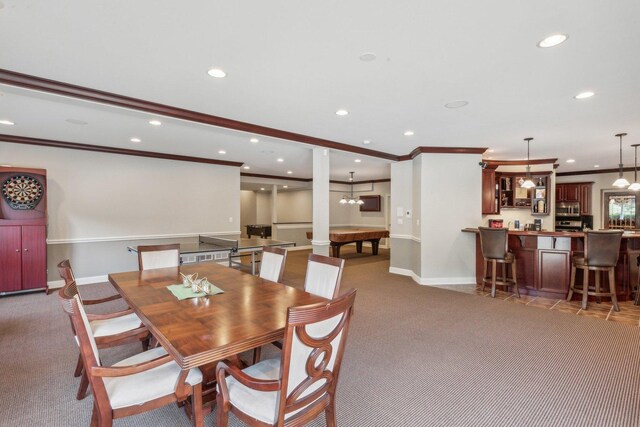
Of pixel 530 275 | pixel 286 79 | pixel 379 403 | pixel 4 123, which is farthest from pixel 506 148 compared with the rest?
pixel 4 123

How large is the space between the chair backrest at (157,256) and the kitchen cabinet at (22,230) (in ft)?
9.23

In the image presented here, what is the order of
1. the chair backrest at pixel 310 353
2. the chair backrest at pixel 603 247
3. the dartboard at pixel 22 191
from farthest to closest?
the dartboard at pixel 22 191, the chair backrest at pixel 603 247, the chair backrest at pixel 310 353

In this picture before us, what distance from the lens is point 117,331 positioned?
231 cm

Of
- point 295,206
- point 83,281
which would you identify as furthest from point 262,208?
point 83,281

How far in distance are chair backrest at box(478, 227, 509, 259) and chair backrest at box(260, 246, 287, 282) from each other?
135 inches

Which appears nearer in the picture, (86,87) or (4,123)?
(86,87)

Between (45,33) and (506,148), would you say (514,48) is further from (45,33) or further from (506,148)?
(506,148)

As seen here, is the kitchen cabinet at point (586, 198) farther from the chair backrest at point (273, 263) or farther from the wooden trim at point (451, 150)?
the chair backrest at point (273, 263)

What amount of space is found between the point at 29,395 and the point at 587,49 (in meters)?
4.73

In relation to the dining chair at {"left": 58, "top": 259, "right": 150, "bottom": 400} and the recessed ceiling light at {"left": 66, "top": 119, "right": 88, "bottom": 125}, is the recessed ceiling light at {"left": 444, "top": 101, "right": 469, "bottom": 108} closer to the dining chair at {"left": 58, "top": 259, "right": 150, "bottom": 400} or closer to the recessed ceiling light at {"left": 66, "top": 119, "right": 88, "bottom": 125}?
the dining chair at {"left": 58, "top": 259, "right": 150, "bottom": 400}

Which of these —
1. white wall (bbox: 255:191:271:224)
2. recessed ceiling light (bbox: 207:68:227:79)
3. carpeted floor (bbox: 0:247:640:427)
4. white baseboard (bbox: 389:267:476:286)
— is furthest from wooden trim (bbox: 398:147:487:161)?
white wall (bbox: 255:191:271:224)

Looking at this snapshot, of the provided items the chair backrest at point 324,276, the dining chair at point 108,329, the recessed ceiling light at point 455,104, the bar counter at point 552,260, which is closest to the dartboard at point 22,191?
the dining chair at point 108,329

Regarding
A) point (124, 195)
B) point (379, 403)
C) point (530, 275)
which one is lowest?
point (379, 403)

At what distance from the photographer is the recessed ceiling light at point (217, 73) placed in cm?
262
